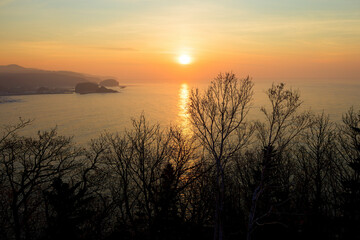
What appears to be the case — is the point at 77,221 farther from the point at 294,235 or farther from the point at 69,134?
the point at 69,134

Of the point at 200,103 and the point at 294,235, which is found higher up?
the point at 200,103

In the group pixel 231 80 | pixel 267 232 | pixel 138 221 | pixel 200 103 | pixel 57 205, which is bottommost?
pixel 267 232

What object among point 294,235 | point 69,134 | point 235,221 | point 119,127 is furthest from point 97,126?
point 294,235


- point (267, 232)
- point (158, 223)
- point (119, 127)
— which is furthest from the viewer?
point (119, 127)

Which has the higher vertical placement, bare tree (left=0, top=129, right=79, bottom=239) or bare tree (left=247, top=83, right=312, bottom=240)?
bare tree (left=247, top=83, right=312, bottom=240)

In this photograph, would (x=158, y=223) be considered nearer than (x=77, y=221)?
No

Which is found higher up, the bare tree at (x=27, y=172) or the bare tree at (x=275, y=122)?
the bare tree at (x=275, y=122)

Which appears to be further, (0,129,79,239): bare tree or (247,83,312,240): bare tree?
(0,129,79,239): bare tree

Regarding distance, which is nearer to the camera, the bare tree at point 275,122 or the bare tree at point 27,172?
the bare tree at point 275,122

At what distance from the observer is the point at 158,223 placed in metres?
21.0

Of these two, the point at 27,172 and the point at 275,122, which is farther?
the point at 27,172

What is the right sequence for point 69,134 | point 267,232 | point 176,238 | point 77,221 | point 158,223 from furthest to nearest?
1. point 69,134
2. point 267,232
3. point 176,238
4. point 158,223
5. point 77,221

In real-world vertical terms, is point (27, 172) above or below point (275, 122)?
below

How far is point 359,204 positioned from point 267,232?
8899 millimetres
